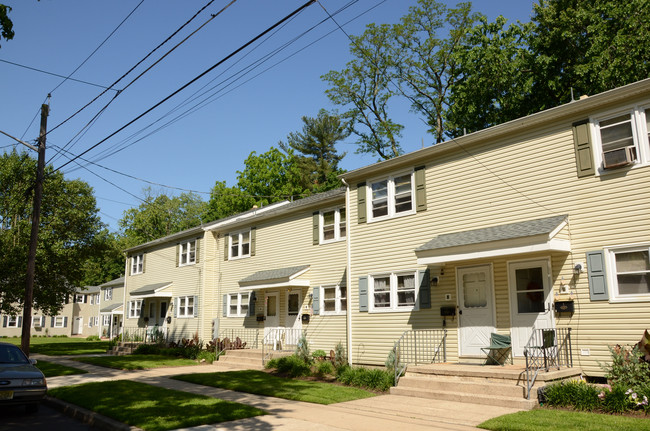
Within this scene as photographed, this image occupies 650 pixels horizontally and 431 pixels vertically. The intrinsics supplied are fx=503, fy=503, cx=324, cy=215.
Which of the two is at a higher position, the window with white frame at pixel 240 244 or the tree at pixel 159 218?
the tree at pixel 159 218

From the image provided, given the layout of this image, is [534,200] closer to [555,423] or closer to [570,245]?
[570,245]

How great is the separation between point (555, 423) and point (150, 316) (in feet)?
83.3

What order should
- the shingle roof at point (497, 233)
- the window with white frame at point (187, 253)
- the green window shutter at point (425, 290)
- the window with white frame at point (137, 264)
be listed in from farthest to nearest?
the window with white frame at point (137, 264), the window with white frame at point (187, 253), the green window shutter at point (425, 290), the shingle roof at point (497, 233)

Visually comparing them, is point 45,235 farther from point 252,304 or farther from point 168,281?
point 252,304

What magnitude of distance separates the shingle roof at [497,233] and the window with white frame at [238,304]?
11025 millimetres

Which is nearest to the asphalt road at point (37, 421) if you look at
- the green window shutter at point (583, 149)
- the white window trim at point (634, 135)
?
the green window shutter at point (583, 149)

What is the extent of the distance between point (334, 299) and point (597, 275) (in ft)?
29.7

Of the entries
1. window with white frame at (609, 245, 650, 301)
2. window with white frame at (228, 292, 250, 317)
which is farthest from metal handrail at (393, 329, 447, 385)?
window with white frame at (228, 292, 250, 317)

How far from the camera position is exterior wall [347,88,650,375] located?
1047 cm

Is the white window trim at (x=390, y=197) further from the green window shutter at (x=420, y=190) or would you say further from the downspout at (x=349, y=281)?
the downspout at (x=349, y=281)

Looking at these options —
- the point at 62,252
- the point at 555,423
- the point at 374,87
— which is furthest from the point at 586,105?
the point at 62,252

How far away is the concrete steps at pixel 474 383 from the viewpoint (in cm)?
991

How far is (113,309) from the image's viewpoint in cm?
4225

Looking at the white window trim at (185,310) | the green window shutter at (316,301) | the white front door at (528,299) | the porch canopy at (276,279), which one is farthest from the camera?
the white window trim at (185,310)
